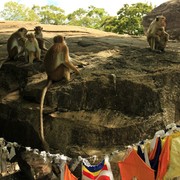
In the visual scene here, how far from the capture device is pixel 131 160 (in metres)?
4.71

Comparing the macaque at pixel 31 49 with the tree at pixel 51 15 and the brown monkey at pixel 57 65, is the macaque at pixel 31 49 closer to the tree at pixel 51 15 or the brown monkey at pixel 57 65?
the brown monkey at pixel 57 65

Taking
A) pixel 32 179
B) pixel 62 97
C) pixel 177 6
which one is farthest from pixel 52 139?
pixel 177 6

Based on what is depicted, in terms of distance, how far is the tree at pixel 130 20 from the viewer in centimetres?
3250

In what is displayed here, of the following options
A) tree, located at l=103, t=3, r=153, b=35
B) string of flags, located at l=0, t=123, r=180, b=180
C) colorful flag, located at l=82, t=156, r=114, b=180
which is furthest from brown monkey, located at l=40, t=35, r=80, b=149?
tree, located at l=103, t=3, r=153, b=35

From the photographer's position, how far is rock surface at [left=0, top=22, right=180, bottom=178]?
6824mm

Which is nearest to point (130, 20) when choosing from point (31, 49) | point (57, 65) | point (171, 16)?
point (171, 16)

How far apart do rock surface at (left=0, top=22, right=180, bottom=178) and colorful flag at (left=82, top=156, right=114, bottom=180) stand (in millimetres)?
1638

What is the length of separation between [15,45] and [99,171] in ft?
18.5

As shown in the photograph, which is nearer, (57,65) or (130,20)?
(57,65)

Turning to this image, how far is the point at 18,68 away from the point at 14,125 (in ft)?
5.60

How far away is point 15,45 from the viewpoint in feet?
31.1

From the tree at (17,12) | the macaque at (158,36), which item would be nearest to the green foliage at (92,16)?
the tree at (17,12)

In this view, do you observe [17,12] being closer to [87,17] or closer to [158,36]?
[87,17]

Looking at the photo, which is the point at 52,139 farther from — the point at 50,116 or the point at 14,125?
the point at 14,125
